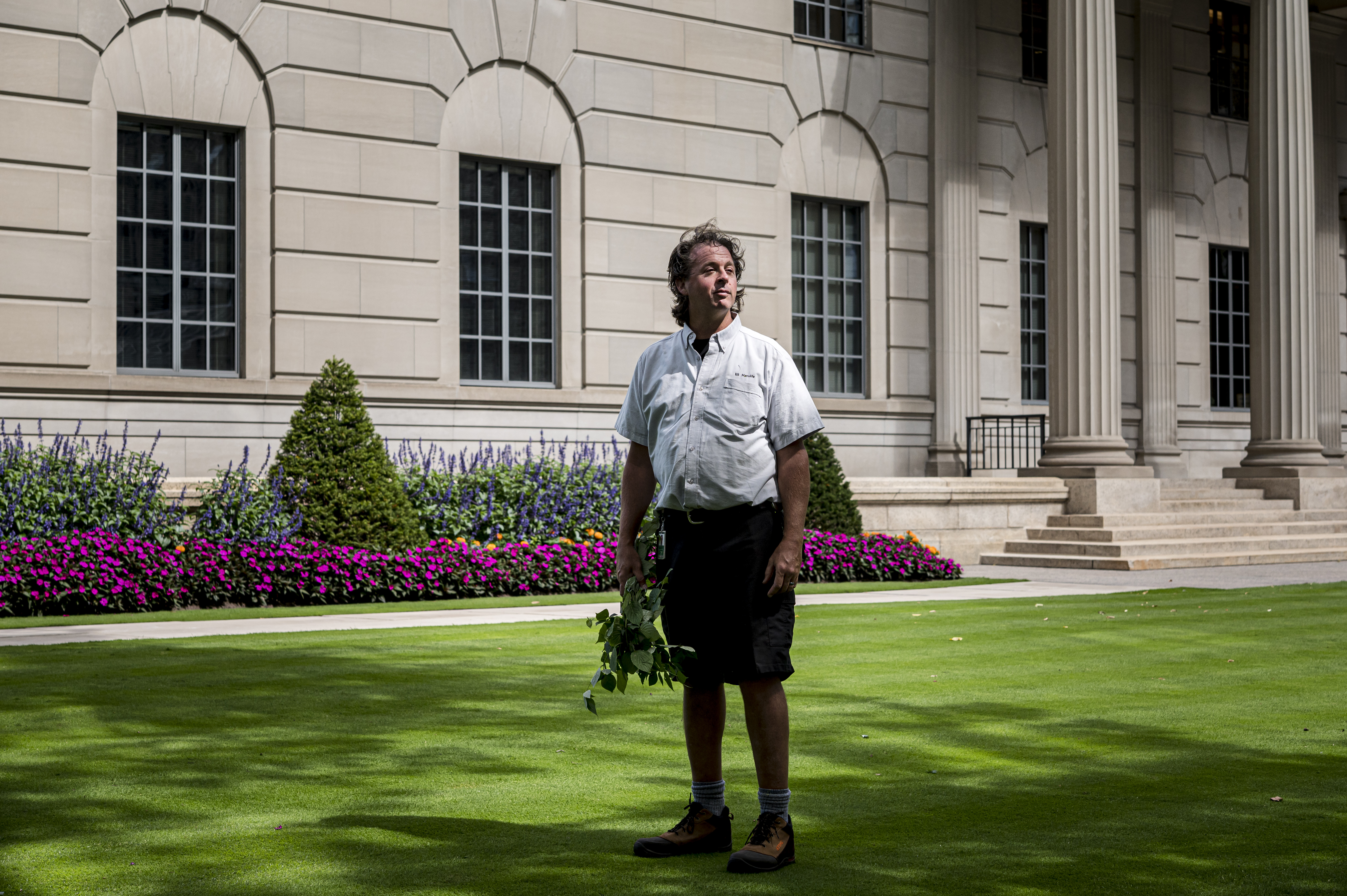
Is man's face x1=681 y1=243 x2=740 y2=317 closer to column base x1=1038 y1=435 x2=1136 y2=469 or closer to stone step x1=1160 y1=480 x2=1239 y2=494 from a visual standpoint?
column base x1=1038 y1=435 x2=1136 y2=469

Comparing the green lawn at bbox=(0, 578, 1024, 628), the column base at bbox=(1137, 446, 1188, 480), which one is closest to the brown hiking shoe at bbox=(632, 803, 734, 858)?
the green lawn at bbox=(0, 578, 1024, 628)

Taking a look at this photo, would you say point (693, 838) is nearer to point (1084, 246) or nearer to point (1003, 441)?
point (1084, 246)

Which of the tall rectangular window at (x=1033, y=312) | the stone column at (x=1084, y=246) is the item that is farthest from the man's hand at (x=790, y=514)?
the tall rectangular window at (x=1033, y=312)

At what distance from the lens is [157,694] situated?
8.48 m

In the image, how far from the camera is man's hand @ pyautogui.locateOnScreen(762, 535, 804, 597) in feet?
16.2

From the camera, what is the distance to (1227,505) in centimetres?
2384

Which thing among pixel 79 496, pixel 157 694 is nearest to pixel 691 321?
pixel 157 694

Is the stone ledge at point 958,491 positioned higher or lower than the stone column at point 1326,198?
lower

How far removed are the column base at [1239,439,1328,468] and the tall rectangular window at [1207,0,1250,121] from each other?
8.08m

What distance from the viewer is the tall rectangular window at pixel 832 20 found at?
24422mm

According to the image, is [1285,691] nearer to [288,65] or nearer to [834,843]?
[834,843]

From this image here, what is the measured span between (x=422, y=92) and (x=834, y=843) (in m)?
17.0

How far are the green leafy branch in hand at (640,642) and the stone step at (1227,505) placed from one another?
1895 cm

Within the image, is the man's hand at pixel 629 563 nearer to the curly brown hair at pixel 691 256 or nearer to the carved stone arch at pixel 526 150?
the curly brown hair at pixel 691 256
